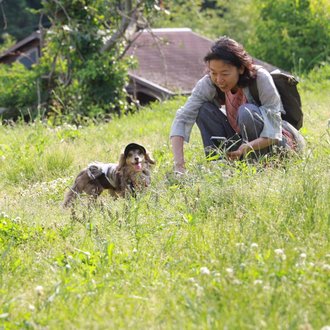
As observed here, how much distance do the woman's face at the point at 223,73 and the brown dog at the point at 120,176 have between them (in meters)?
1.01

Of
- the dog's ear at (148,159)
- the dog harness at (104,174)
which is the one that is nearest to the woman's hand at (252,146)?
the dog's ear at (148,159)

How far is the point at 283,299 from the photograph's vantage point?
355 cm

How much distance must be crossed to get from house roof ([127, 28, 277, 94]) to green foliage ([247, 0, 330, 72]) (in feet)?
5.97

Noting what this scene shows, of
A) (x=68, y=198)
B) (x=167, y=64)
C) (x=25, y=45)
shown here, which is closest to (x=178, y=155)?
(x=68, y=198)

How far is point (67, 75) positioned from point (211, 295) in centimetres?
1429

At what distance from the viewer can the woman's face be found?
6277 millimetres

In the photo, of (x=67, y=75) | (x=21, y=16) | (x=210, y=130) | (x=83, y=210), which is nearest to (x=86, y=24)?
(x=67, y=75)

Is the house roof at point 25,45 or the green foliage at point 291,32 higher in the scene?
the green foliage at point 291,32

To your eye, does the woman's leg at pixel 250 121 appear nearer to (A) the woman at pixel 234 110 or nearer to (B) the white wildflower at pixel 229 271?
(A) the woman at pixel 234 110

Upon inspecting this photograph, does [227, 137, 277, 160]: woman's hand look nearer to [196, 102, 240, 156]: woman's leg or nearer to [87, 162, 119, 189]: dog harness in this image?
[196, 102, 240, 156]: woman's leg

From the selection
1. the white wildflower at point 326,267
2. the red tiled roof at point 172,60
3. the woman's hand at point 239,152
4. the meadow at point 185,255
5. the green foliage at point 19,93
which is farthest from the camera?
the red tiled roof at point 172,60

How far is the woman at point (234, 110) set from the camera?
20.6ft

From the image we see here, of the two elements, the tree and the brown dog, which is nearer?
the brown dog

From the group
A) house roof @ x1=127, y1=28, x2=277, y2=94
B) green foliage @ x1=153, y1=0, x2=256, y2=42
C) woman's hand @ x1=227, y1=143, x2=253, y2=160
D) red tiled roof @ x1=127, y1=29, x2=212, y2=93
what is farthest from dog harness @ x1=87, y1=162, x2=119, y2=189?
green foliage @ x1=153, y1=0, x2=256, y2=42
